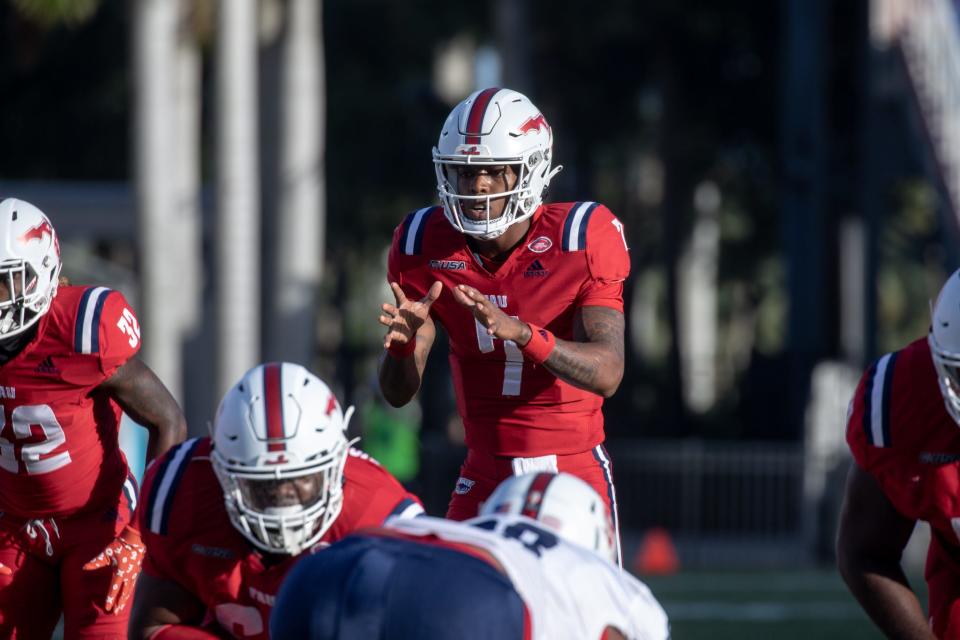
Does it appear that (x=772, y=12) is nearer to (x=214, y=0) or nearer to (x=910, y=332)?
(x=214, y=0)

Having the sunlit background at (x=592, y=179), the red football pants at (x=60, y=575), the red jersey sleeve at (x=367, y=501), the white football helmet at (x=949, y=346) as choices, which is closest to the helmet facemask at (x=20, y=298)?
the red football pants at (x=60, y=575)

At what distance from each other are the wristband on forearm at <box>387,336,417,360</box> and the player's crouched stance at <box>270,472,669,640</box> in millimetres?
1498

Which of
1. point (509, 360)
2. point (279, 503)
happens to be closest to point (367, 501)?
point (279, 503)

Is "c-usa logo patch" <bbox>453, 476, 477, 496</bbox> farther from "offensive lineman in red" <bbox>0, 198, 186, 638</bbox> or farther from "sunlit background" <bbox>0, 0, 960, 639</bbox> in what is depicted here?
"sunlit background" <bbox>0, 0, 960, 639</bbox>

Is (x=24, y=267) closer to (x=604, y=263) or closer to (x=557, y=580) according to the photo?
(x=604, y=263)

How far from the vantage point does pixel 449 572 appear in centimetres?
353

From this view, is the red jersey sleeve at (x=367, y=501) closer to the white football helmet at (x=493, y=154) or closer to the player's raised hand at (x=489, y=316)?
the player's raised hand at (x=489, y=316)

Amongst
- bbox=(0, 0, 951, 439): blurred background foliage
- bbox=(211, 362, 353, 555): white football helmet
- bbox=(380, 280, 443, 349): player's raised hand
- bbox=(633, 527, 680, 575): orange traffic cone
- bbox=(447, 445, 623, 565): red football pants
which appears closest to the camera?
bbox=(211, 362, 353, 555): white football helmet

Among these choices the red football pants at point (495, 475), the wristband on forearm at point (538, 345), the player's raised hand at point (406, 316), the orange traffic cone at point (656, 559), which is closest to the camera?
the wristband on forearm at point (538, 345)

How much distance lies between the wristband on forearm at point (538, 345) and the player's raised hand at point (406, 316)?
314 mm

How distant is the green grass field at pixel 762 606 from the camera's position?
10.9 meters

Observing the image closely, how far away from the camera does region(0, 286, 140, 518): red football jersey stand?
545 cm

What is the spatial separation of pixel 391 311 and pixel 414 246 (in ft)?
1.50

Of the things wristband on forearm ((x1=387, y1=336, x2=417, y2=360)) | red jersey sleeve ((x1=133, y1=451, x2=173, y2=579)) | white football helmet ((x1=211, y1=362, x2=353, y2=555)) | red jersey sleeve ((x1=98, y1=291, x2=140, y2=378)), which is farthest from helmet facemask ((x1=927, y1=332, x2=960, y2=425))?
red jersey sleeve ((x1=98, y1=291, x2=140, y2=378))
